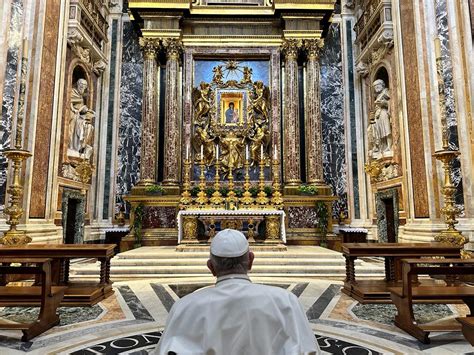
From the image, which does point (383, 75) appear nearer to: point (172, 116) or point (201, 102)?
point (201, 102)

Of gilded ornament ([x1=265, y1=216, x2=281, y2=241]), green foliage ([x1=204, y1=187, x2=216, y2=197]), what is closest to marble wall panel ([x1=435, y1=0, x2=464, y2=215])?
gilded ornament ([x1=265, y1=216, x2=281, y2=241])

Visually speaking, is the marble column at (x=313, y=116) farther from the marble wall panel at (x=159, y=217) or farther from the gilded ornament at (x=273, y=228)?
the marble wall panel at (x=159, y=217)

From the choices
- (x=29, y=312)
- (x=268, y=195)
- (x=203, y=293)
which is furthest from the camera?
(x=268, y=195)

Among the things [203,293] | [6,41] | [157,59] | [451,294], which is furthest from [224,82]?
[203,293]

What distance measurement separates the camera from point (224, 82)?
11.8 m

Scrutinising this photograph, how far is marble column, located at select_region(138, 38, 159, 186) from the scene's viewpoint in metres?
10.9

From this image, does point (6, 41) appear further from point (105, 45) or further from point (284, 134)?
point (284, 134)

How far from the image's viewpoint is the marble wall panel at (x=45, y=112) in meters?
7.70

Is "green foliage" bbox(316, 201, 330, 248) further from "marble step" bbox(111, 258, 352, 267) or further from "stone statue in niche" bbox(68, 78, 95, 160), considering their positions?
"stone statue in niche" bbox(68, 78, 95, 160)

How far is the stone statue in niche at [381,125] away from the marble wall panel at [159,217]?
5.82 metres

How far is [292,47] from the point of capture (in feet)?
37.7

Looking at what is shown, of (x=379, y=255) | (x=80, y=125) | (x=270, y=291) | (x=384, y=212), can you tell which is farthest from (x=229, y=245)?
(x=80, y=125)

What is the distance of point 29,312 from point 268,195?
7.44m

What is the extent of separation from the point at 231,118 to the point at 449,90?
611 cm
